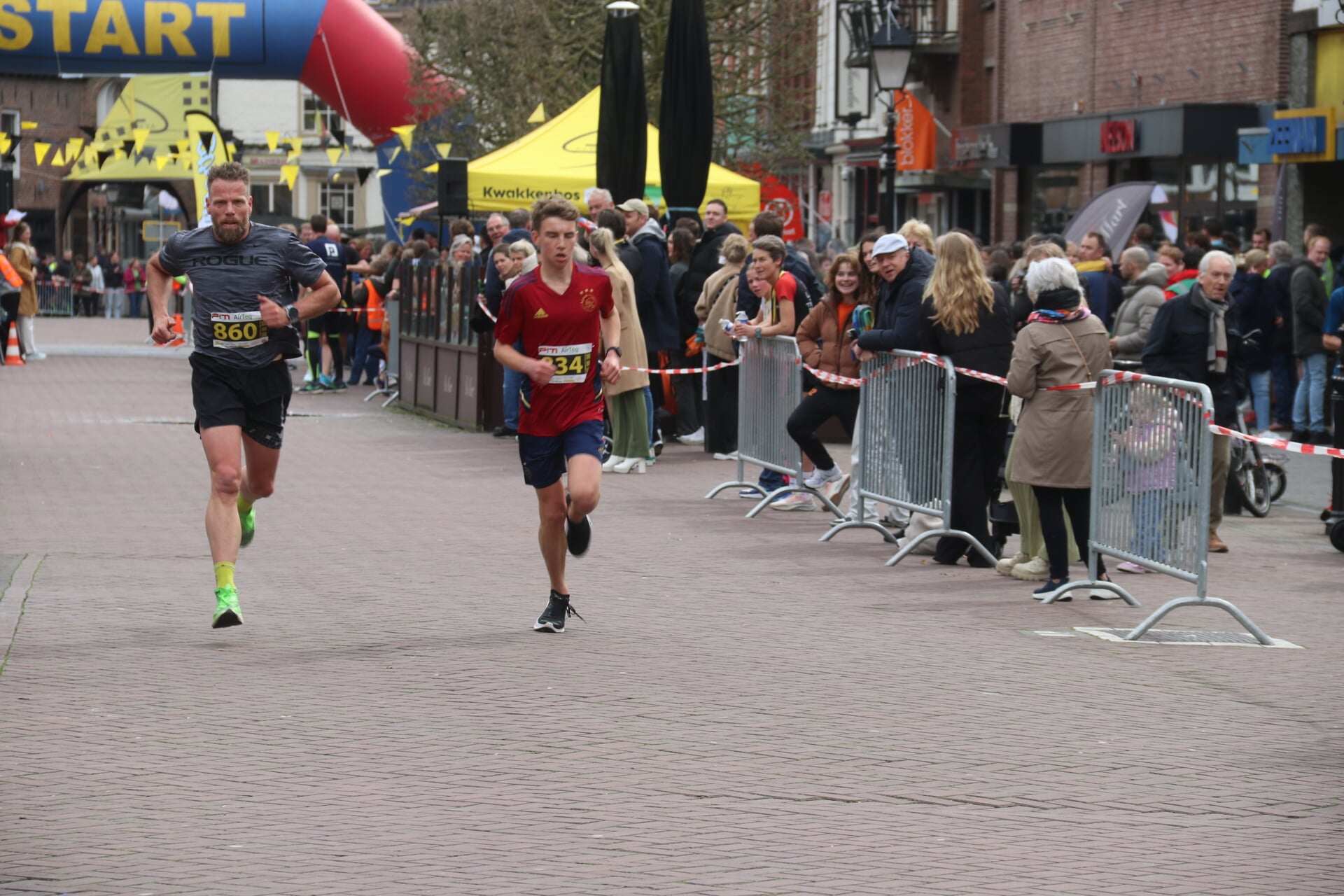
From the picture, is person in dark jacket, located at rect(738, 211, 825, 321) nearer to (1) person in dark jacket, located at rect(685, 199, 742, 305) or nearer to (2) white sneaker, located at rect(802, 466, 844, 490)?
(1) person in dark jacket, located at rect(685, 199, 742, 305)

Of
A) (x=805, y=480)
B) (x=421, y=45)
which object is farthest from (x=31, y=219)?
(x=805, y=480)

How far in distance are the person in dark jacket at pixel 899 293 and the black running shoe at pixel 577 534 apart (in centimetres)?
273

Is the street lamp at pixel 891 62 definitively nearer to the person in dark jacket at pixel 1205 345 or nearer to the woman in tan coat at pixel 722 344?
the woman in tan coat at pixel 722 344

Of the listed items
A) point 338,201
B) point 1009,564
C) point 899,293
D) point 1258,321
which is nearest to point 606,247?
point 899,293

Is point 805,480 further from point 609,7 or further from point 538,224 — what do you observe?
point 609,7

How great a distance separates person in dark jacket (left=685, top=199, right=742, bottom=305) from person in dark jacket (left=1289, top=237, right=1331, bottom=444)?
4.99 meters

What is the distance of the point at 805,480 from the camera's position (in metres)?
13.0

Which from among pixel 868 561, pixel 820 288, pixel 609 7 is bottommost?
pixel 868 561

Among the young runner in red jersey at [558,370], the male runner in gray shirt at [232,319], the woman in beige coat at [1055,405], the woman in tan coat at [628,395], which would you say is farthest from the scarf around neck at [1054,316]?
the woman in tan coat at [628,395]

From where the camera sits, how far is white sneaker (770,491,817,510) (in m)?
13.1

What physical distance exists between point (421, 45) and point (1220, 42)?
51.6 ft

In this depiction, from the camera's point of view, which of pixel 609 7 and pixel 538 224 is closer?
pixel 538 224

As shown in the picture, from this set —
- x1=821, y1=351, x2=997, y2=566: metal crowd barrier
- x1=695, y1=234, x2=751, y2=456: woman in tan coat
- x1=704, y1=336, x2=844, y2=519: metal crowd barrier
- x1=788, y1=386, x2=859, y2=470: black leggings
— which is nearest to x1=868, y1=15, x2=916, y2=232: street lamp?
x1=695, y1=234, x2=751, y2=456: woman in tan coat

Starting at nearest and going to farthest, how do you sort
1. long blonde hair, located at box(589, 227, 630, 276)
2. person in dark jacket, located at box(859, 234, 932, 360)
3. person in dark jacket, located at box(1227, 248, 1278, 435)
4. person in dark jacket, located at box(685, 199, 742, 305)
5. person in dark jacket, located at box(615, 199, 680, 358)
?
person in dark jacket, located at box(859, 234, 932, 360), long blonde hair, located at box(589, 227, 630, 276), person in dark jacket, located at box(615, 199, 680, 358), person in dark jacket, located at box(685, 199, 742, 305), person in dark jacket, located at box(1227, 248, 1278, 435)
